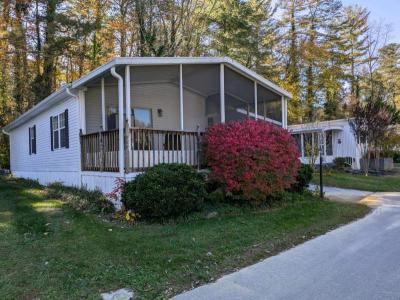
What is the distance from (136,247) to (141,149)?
336cm

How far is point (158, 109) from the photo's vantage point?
12.5m

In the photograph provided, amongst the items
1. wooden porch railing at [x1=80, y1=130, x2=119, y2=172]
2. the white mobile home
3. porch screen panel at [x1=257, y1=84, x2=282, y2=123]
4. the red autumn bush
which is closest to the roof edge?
wooden porch railing at [x1=80, y1=130, x2=119, y2=172]

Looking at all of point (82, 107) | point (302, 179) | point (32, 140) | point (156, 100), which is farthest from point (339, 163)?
point (32, 140)

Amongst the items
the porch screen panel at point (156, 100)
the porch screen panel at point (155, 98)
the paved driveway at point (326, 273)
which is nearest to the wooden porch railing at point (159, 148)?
the porch screen panel at point (155, 98)

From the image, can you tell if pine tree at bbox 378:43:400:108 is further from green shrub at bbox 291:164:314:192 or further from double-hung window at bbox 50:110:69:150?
double-hung window at bbox 50:110:69:150

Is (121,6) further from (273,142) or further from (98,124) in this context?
(273,142)

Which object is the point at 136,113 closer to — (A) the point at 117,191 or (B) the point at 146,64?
(B) the point at 146,64

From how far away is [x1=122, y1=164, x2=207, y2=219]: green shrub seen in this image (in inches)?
274

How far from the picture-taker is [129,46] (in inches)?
898

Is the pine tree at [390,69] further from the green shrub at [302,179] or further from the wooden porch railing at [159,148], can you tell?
the wooden porch railing at [159,148]

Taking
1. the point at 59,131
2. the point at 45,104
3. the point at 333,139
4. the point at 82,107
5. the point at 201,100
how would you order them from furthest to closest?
the point at 333,139 < the point at 201,100 < the point at 45,104 < the point at 59,131 < the point at 82,107

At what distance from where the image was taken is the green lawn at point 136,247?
13.8ft

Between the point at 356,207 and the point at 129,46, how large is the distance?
1788cm

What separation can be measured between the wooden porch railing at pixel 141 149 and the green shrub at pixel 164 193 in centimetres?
82
